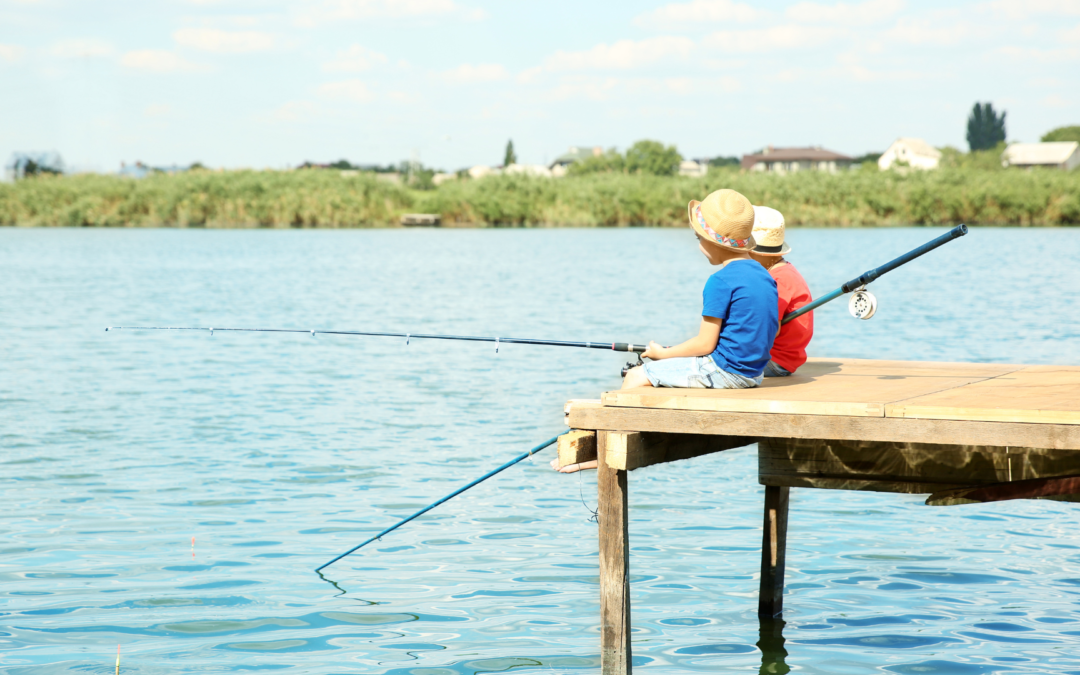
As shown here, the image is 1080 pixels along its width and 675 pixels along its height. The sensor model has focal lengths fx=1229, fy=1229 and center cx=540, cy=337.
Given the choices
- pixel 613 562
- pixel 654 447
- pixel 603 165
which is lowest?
pixel 613 562

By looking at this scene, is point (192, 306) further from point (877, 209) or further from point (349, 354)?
point (877, 209)

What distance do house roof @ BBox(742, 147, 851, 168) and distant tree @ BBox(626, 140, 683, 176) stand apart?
16.0 m

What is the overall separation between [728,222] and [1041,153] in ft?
371

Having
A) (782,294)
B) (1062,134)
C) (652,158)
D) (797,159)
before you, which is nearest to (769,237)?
(782,294)

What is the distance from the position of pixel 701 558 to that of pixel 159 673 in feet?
9.91

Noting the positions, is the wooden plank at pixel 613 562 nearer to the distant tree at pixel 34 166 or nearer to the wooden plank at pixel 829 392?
the wooden plank at pixel 829 392

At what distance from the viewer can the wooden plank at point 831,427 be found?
402 centimetres

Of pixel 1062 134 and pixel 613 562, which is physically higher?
pixel 1062 134

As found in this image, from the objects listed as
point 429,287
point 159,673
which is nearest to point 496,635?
point 159,673

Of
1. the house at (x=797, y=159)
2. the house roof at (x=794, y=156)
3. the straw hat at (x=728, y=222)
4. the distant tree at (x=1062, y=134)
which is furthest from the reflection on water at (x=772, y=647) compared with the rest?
the distant tree at (x=1062, y=134)

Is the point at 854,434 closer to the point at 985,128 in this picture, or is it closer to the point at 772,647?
the point at 772,647

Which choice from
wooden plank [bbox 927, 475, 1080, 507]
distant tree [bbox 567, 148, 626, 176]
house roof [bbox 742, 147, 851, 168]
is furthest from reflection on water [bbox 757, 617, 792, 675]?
house roof [bbox 742, 147, 851, 168]

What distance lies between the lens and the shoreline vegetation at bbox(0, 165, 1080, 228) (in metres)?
49.0

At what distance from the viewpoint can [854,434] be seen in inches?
164
